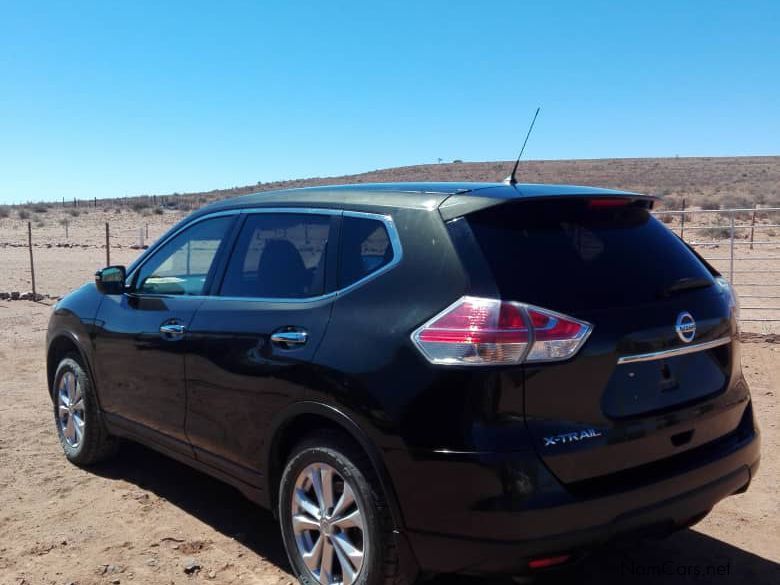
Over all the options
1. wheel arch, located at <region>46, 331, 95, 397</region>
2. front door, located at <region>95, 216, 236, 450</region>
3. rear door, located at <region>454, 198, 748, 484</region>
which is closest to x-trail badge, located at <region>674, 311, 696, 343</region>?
rear door, located at <region>454, 198, 748, 484</region>

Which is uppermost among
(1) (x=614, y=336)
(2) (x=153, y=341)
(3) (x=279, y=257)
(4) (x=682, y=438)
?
(3) (x=279, y=257)

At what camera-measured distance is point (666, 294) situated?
3262 mm

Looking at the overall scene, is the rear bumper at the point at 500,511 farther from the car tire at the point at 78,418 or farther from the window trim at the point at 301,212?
the car tire at the point at 78,418

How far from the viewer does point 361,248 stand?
3.52 m

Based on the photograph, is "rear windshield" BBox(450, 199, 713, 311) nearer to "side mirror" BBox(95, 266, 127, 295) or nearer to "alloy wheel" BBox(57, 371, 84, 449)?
"side mirror" BBox(95, 266, 127, 295)

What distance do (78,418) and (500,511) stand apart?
3.69 meters

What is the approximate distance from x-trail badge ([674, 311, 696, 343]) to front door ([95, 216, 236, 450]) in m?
2.33

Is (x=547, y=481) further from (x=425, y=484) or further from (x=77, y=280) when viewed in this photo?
(x=77, y=280)

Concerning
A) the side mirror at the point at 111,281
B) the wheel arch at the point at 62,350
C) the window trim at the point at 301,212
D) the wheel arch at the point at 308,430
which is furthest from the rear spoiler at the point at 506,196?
the wheel arch at the point at 62,350

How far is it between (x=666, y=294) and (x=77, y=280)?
17.7 m

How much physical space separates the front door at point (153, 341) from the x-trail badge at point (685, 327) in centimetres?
233

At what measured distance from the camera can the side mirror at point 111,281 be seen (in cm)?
503

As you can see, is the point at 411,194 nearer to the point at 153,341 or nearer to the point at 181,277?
the point at 153,341

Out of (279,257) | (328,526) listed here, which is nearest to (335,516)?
(328,526)
